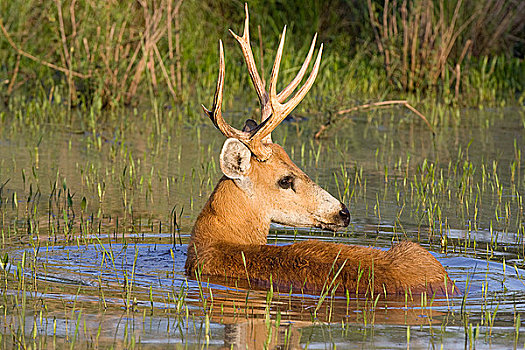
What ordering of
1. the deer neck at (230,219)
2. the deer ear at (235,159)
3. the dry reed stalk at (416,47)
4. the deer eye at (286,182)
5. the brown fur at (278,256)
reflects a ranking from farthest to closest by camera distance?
the dry reed stalk at (416,47) → the deer eye at (286,182) → the deer neck at (230,219) → the deer ear at (235,159) → the brown fur at (278,256)

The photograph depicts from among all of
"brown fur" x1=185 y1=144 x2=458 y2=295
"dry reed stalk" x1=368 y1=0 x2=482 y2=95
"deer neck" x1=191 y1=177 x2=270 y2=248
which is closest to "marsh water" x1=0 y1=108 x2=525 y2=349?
"brown fur" x1=185 y1=144 x2=458 y2=295

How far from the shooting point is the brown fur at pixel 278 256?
5645 mm

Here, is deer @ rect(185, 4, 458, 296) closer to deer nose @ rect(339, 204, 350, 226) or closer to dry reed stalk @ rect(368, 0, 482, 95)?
deer nose @ rect(339, 204, 350, 226)

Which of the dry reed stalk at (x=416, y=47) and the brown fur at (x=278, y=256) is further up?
the dry reed stalk at (x=416, y=47)

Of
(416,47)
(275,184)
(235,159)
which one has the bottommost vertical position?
(275,184)

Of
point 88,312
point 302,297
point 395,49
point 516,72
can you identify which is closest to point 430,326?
point 302,297

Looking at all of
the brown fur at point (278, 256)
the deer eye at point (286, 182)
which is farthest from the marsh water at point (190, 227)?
the deer eye at point (286, 182)

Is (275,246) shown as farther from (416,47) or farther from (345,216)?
(416,47)

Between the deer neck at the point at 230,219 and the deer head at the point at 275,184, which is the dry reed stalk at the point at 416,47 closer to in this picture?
the deer head at the point at 275,184

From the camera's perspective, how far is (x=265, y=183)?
6.61 metres

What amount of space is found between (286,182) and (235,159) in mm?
438

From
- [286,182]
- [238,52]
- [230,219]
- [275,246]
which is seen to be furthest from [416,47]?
[275,246]

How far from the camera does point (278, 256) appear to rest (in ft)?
19.4

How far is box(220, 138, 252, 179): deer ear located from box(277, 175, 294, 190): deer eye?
0.88 ft
